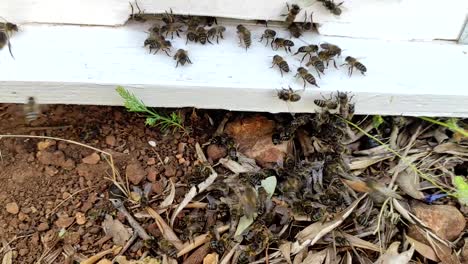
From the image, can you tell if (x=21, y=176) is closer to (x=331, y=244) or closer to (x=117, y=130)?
(x=117, y=130)

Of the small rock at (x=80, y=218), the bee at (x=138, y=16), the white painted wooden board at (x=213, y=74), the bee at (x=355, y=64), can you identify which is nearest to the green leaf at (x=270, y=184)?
the white painted wooden board at (x=213, y=74)

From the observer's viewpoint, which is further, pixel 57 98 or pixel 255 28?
pixel 255 28

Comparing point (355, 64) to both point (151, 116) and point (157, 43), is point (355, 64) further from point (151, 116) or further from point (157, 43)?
point (151, 116)

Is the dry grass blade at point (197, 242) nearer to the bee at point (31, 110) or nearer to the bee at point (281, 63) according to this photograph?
the bee at point (281, 63)

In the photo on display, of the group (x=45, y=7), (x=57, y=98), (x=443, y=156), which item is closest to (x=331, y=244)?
(x=443, y=156)

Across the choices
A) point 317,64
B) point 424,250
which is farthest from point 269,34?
point 424,250

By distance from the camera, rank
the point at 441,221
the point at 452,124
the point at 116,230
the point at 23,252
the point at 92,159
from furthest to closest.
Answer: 1. the point at 452,124
2. the point at 92,159
3. the point at 441,221
4. the point at 116,230
5. the point at 23,252
